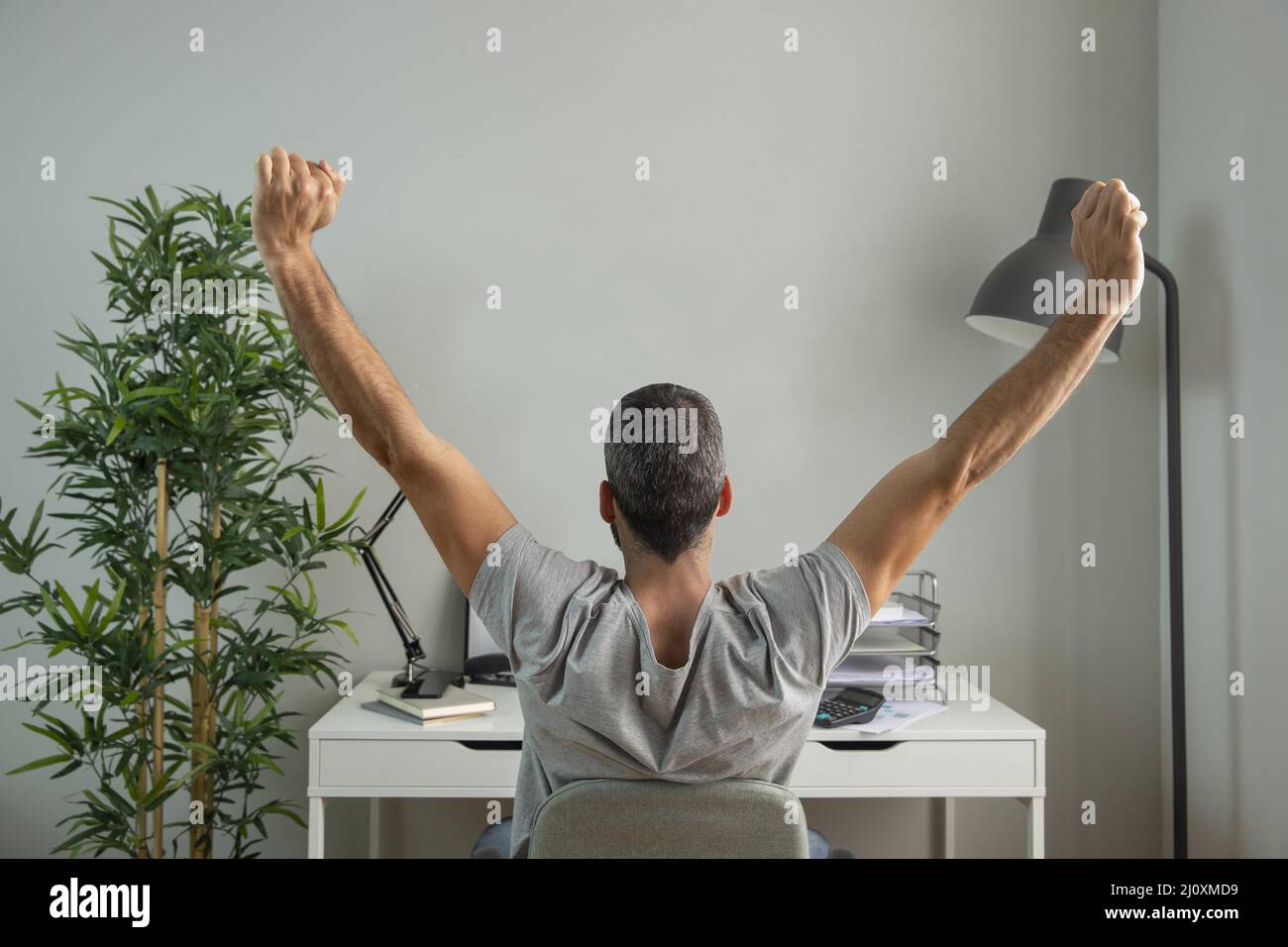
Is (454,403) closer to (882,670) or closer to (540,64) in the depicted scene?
(540,64)

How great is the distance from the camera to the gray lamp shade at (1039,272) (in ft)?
7.45

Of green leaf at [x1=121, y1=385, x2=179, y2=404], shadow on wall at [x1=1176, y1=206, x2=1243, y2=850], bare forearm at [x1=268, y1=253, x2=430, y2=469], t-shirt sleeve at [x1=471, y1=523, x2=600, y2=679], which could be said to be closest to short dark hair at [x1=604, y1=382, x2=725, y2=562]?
t-shirt sleeve at [x1=471, y1=523, x2=600, y2=679]

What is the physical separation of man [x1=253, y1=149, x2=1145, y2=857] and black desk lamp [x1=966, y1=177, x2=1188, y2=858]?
1.24 m

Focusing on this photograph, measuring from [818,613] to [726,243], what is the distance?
5.68 feet

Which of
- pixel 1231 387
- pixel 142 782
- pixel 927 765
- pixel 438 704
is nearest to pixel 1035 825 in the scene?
pixel 927 765

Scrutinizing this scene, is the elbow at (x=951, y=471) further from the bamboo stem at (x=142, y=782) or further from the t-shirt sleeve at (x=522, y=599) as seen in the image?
the bamboo stem at (x=142, y=782)

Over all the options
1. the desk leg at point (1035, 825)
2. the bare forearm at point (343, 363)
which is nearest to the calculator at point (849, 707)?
the desk leg at point (1035, 825)

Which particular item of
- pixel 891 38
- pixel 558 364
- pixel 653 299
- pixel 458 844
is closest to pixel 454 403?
pixel 558 364

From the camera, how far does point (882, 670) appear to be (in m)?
2.30

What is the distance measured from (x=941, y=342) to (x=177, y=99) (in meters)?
2.04

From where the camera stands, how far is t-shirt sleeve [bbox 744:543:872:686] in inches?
41.3

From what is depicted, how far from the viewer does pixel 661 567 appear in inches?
44.3

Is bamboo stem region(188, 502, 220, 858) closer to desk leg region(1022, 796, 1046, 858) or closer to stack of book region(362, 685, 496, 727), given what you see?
stack of book region(362, 685, 496, 727)

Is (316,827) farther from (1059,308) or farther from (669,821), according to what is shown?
(1059,308)
